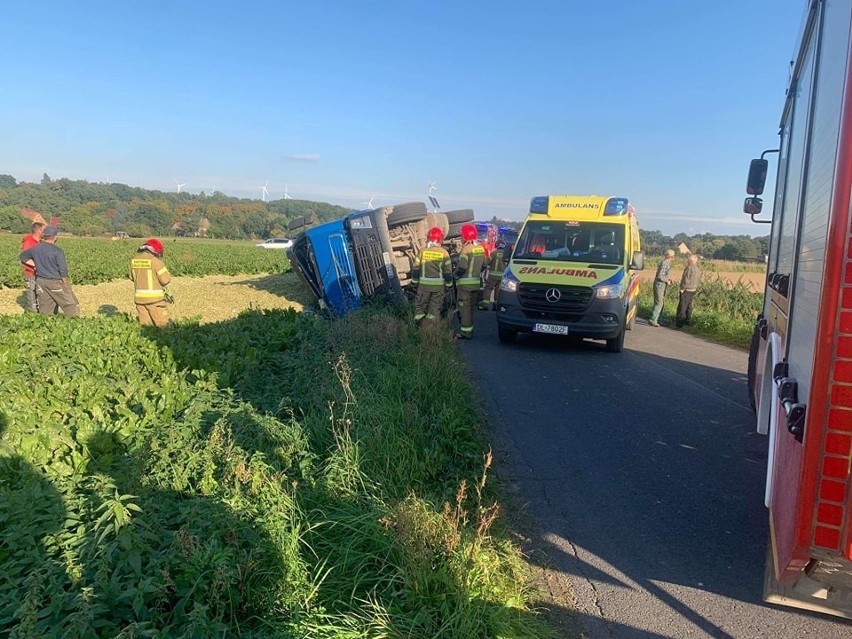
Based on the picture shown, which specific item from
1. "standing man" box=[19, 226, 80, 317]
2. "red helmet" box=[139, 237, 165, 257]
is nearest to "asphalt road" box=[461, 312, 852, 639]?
"red helmet" box=[139, 237, 165, 257]

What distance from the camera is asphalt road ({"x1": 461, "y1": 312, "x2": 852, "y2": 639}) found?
310 cm

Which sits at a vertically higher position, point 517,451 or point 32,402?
point 32,402

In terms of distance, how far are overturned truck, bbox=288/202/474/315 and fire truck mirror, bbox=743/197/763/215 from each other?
20.2ft

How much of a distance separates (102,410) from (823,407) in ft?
16.0

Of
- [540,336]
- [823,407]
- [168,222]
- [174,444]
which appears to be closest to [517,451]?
[174,444]

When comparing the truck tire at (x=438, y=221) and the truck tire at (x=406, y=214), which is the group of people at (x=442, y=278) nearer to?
the truck tire at (x=406, y=214)

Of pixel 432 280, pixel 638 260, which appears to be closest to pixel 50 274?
Answer: pixel 432 280

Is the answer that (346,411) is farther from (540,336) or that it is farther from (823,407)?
(540,336)

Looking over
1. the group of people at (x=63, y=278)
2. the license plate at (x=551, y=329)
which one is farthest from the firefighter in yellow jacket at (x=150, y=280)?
the license plate at (x=551, y=329)

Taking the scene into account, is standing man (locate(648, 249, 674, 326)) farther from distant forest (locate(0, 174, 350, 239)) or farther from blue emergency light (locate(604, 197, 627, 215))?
distant forest (locate(0, 174, 350, 239))

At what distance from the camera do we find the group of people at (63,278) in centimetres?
850

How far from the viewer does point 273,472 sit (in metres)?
3.82

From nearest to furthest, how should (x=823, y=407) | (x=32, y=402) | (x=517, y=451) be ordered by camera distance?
(x=823, y=407), (x=32, y=402), (x=517, y=451)

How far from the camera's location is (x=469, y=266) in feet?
33.0
